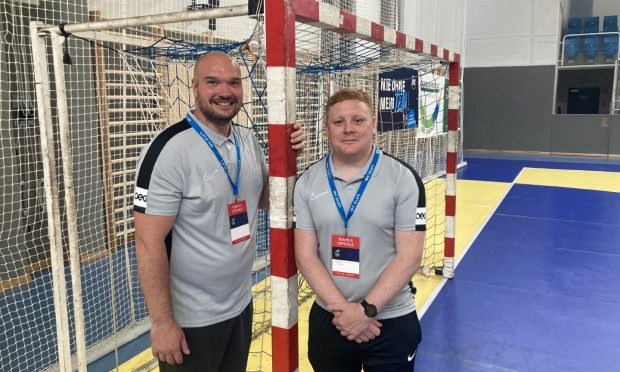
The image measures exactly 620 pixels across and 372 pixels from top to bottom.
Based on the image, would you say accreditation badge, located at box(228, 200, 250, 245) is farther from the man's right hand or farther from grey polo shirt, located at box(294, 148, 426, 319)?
the man's right hand

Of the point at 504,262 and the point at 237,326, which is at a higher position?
the point at 237,326

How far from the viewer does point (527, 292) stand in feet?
15.7

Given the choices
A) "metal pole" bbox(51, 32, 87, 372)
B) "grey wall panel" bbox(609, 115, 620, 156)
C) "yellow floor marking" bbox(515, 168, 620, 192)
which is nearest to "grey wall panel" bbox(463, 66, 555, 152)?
"grey wall panel" bbox(609, 115, 620, 156)

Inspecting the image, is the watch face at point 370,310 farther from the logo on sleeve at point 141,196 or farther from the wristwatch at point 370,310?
the logo on sleeve at point 141,196

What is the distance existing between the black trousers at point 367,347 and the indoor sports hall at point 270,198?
8.3 inches

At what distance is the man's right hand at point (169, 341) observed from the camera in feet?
6.40

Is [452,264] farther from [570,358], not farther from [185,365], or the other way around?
[185,365]

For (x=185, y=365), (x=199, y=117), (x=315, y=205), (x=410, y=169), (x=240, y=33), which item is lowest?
(x=185, y=365)

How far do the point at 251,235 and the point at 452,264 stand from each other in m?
3.59

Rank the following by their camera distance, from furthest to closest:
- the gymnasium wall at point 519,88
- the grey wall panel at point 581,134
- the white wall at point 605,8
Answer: the white wall at point 605,8
the gymnasium wall at point 519,88
the grey wall panel at point 581,134

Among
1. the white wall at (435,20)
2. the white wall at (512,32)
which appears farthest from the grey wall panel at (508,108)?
the white wall at (435,20)

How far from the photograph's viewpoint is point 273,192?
193 centimetres

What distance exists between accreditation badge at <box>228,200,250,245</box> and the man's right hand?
1.47 ft

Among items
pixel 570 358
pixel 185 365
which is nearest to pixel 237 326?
pixel 185 365
